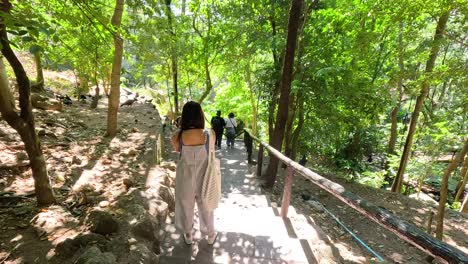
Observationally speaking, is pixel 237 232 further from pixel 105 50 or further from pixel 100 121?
pixel 105 50

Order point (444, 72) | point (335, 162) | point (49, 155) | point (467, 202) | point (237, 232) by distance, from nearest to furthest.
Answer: point (237, 232)
point (49, 155)
point (444, 72)
point (467, 202)
point (335, 162)

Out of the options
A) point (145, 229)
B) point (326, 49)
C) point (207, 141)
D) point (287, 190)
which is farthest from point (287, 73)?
point (145, 229)

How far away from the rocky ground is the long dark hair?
1.19 meters

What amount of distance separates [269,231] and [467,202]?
8857 mm

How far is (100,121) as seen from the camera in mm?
9602

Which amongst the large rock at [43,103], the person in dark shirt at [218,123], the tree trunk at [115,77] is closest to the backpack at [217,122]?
the person in dark shirt at [218,123]

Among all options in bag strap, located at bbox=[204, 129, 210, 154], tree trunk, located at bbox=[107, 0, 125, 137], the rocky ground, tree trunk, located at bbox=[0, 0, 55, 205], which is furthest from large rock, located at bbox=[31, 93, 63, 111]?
bag strap, located at bbox=[204, 129, 210, 154]

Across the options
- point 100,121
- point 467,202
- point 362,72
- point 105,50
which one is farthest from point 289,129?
point 105,50

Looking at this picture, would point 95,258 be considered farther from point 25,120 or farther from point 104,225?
point 25,120

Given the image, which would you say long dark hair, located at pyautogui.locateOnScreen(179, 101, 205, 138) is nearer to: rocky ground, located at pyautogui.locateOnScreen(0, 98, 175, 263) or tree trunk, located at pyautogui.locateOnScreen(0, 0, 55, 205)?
rocky ground, located at pyautogui.locateOnScreen(0, 98, 175, 263)

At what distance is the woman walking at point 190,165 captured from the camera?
9.55 feet

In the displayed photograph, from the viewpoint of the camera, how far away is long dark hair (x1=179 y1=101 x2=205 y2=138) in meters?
2.88

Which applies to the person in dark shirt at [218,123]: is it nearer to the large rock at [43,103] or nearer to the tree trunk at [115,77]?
the tree trunk at [115,77]

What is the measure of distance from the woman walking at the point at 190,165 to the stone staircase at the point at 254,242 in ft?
0.61
